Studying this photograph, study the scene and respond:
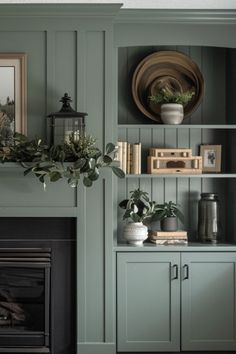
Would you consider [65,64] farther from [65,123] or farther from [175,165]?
[175,165]

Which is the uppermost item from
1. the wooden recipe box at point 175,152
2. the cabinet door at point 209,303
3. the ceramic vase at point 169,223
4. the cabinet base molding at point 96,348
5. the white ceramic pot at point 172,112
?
the white ceramic pot at point 172,112

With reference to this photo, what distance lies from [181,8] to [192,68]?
0.49 metres

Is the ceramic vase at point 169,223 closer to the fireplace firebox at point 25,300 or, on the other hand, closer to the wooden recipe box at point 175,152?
the wooden recipe box at point 175,152

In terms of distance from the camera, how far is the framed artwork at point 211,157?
4.32 meters

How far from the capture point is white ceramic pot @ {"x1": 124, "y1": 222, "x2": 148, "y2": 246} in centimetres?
399

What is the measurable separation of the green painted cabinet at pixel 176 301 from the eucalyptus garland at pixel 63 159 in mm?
684

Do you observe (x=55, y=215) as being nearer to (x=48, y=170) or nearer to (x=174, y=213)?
(x=48, y=170)

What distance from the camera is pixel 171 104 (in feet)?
13.2

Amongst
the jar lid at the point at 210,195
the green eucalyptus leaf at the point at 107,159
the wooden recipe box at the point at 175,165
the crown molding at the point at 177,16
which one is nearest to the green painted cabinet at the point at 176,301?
the jar lid at the point at 210,195

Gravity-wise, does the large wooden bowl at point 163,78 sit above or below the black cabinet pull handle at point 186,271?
above

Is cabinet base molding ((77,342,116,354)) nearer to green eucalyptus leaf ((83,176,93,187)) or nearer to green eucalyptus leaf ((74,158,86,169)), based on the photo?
green eucalyptus leaf ((83,176,93,187))

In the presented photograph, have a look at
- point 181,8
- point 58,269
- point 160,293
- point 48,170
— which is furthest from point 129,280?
point 181,8

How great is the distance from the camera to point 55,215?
3.80 m

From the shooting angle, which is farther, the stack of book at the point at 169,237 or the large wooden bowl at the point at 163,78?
the large wooden bowl at the point at 163,78
